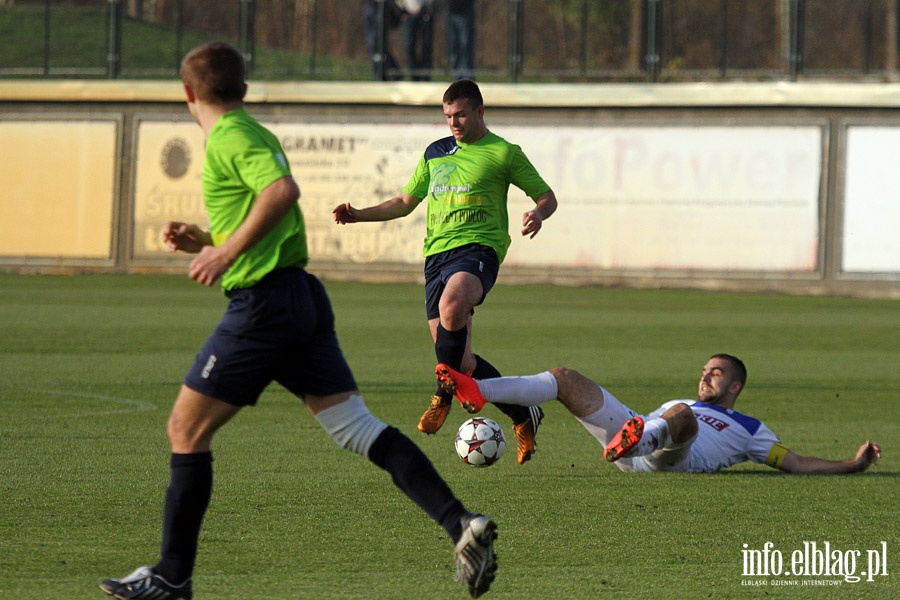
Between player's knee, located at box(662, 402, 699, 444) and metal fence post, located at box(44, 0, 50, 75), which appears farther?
metal fence post, located at box(44, 0, 50, 75)

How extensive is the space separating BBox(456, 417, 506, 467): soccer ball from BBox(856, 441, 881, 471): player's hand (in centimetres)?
187

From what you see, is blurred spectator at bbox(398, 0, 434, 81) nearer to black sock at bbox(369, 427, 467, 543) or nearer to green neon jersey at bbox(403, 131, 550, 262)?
green neon jersey at bbox(403, 131, 550, 262)

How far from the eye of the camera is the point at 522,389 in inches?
286

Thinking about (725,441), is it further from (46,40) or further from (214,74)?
(46,40)

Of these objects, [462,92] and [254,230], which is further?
[462,92]

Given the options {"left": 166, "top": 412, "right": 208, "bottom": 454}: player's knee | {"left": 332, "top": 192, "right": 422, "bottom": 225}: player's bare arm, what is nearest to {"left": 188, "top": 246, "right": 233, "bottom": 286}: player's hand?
{"left": 166, "top": 412, "right": 208, "bottom": 454}: player's knee

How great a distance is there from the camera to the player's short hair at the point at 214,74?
15.4 ft

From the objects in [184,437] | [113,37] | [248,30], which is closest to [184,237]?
[184,437]

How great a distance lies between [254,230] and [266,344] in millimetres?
388

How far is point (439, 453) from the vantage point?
8.15 metres

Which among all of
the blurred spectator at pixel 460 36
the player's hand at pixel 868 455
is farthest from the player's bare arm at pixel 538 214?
the blurred spectator at pixel 460 36

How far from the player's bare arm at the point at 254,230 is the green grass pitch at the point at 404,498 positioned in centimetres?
115

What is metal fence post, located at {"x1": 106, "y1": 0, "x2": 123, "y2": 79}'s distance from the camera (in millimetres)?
26422

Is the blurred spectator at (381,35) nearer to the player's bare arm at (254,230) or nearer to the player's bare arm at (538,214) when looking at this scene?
the player's bare arm at (538,214)
